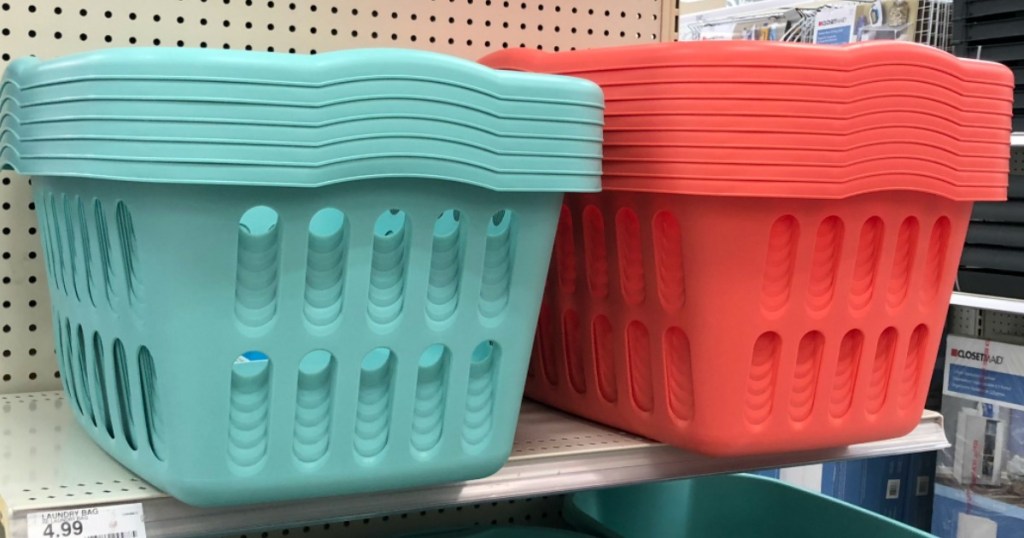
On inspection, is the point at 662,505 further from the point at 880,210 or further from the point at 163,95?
the point at 163,95

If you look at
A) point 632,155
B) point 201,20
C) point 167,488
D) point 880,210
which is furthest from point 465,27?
point 167,488

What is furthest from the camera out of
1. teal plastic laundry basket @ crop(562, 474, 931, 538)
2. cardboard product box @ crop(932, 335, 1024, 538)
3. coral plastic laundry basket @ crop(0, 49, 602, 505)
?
cardboard product box @ crop(932, 335, 1024, 538)

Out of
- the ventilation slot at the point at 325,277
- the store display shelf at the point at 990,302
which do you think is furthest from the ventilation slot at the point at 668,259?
the store display shelf at the point at 990,302

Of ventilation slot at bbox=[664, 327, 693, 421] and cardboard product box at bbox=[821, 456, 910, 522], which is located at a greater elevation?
ventilation slot at bbox=[664, 327, 693, 421]

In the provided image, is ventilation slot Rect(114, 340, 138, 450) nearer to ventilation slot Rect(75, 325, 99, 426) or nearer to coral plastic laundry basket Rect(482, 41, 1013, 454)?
ventilation slot Rect(75, 325, 99, 426)

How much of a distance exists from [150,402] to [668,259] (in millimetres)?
488

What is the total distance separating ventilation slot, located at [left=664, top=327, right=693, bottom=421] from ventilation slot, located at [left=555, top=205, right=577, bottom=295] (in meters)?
0.16

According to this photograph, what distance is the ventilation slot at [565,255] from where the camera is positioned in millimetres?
1129

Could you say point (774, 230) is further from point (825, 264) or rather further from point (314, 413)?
point (314, 413)

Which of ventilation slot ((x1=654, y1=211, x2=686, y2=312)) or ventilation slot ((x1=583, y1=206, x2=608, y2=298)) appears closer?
ventilation slot ((x1=654, y1=211, x2=686, y2=312))

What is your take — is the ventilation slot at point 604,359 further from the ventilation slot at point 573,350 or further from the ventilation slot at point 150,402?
the ventilation slot at point 150,402

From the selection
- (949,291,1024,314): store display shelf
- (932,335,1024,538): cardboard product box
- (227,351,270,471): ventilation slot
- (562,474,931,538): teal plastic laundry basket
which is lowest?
(932,335,1024,538): cardboard product box

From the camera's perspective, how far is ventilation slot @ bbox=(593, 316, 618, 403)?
1.11 meters

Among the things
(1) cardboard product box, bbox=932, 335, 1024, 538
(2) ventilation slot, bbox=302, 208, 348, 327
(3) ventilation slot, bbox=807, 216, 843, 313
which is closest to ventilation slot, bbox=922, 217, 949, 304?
(3) ventilation slot, bbox=807, 216, 843, 313
